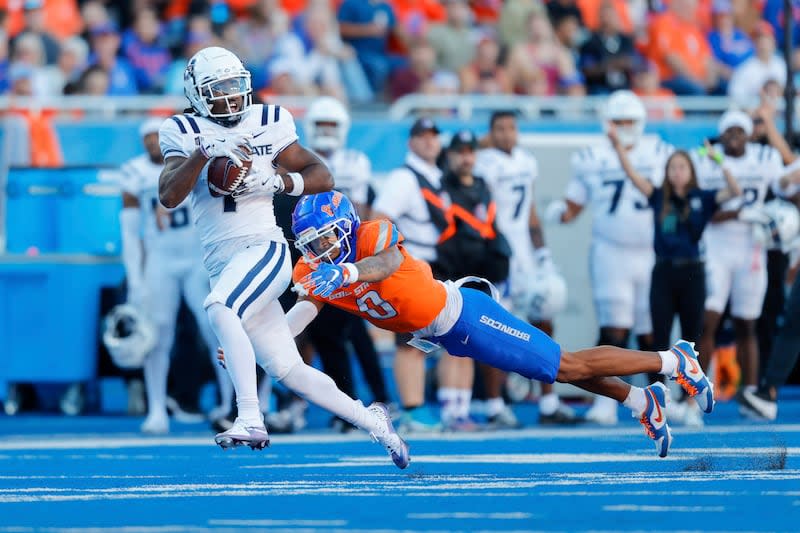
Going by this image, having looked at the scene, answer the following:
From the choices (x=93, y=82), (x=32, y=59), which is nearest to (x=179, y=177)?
(x=93, y=82)

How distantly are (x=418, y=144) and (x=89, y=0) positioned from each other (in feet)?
19.6

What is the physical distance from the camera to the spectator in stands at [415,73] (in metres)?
15.5

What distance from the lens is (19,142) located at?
13367 millimetres

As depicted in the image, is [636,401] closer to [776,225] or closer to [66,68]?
[776,225]

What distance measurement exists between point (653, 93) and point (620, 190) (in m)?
4.41

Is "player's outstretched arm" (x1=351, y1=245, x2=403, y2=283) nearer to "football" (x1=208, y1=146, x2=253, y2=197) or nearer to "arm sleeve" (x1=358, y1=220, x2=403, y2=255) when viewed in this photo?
"arm sleeve" (x1=358, y1=220, x2=403, y2=255)

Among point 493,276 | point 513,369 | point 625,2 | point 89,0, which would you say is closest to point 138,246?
point 493,276

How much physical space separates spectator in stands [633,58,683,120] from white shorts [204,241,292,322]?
24.6 feet

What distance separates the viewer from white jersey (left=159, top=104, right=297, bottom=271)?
25.2 feet

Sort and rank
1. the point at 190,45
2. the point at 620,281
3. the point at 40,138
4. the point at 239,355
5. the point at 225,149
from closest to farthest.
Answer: the point at 225,149 < the point at 239,355 < the point at 620,281 < the point at 40,138 < the point at 190,45

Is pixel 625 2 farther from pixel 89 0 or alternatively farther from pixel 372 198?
pixel 372 198

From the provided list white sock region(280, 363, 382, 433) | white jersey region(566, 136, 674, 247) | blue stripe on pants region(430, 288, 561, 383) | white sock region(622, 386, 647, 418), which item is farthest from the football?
white jersey region(566, 136, 674, 247)

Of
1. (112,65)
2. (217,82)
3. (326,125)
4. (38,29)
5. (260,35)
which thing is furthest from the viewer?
(260,35)

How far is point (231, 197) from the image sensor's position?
25.4ft
